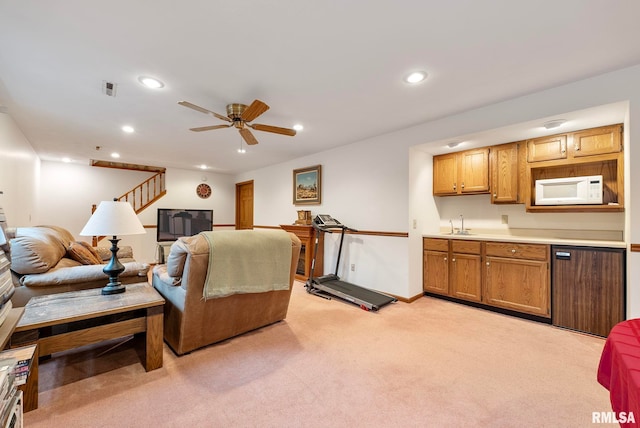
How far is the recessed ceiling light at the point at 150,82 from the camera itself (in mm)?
2287

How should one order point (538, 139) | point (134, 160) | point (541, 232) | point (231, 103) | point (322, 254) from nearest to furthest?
point (231, 103)
point (538, 139)
point (541, 232)
point (322, 254)
point (134, 160)

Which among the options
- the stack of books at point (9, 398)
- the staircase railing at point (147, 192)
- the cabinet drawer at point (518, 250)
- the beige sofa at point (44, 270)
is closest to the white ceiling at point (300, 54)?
the beige sofa at point (44, 270)

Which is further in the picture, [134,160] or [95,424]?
[134,160]

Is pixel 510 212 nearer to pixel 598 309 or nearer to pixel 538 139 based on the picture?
pixel 538 139

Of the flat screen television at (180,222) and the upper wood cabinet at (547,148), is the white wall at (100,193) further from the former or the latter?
the upper wood cabinet at (547,148)

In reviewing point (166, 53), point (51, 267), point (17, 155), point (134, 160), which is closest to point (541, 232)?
point (166, 53)

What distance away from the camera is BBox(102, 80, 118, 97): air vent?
7.75 feet

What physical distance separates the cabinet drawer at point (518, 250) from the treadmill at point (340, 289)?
4.31 feet

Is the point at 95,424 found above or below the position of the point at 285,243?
below

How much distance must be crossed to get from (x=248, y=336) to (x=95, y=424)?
1202 mm

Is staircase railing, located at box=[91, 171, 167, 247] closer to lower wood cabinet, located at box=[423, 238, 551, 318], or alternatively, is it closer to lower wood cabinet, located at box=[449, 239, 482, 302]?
lower wood cabinet, located at box=[423, 238, 551, 318]

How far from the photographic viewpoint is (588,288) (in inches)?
102

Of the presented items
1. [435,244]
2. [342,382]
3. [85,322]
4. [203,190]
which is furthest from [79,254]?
[203,190]

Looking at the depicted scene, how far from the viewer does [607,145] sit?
2.68 meters
